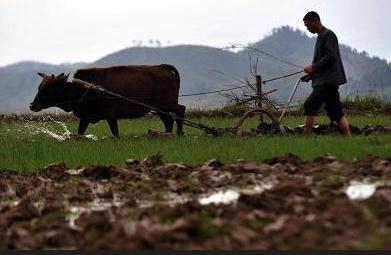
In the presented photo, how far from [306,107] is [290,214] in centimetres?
568

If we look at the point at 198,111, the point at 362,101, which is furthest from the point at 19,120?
the point at 362,101

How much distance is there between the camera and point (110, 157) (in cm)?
946

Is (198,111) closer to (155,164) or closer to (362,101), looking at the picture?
(362,101)

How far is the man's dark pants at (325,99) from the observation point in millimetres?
9805

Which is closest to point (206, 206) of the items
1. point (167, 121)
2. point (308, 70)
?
point (308, 70)

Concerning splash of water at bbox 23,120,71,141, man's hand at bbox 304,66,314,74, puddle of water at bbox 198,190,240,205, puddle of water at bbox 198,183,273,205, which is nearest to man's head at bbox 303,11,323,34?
man's hand at bbox 304,66,314,74

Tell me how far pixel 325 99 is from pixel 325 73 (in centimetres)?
40

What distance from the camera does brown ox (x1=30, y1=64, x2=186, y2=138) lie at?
1315 centimetres

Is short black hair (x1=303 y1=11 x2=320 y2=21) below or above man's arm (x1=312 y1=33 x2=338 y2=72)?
above

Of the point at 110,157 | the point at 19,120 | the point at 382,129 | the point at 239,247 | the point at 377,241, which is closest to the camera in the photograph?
the point at 377,241

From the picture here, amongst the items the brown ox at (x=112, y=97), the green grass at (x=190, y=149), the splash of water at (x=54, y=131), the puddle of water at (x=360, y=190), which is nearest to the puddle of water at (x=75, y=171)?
the green grass at (x=190, y=149)

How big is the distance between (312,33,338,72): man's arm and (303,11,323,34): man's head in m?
0.24

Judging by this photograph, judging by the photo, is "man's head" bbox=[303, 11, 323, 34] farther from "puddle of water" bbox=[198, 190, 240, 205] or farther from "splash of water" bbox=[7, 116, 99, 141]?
"splash of water" bbox=[7, 116, 99, 141]

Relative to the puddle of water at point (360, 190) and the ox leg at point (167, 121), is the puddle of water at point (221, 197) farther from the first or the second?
the ox leg at point (167, 121)
